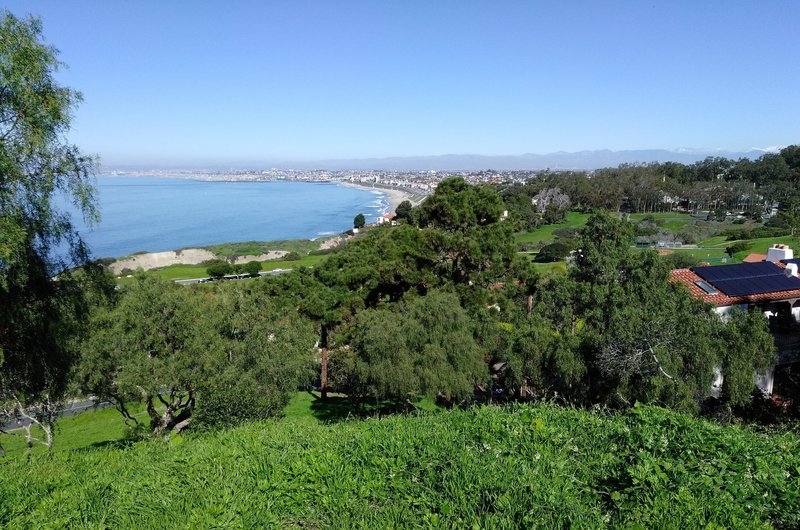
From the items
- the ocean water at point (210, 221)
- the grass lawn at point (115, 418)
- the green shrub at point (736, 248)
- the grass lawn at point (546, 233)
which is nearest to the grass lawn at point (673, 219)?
the grass lawn at point (546, 233)

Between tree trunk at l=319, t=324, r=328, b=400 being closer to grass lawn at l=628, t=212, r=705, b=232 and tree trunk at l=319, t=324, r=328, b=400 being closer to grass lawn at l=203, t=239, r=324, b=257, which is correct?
grass lawn at l=203, t=239, r=324, b=257

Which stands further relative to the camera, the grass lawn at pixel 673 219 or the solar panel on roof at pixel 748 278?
the grass lawn at pixel 673 219

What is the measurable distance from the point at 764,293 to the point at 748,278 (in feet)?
4.03

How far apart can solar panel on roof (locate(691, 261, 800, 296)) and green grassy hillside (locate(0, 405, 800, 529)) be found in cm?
1311

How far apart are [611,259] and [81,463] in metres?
12.6

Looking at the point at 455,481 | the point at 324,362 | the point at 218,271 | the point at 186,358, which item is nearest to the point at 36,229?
the point at 186,358

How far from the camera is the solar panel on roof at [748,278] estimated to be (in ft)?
54.2

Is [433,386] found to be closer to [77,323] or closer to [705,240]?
[77,323]

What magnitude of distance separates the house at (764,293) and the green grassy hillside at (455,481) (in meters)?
11.2

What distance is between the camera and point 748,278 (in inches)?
684

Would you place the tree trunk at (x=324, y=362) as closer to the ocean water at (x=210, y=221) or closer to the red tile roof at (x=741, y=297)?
the red tile roof at (x=741, y=297)

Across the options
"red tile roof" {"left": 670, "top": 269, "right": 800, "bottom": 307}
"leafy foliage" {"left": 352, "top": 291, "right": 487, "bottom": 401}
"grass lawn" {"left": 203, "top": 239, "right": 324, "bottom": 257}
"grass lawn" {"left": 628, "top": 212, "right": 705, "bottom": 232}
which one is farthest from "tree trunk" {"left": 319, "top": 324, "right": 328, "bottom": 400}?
"grass lawn" {"left": 628, "top": 212, "right": 705, "bottom": 232}

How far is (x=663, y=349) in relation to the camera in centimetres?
917

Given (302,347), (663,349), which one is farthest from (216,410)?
(663,349)
